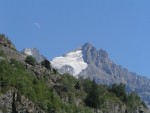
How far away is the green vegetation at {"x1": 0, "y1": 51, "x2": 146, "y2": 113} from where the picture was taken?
106 m

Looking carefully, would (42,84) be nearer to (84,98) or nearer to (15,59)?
(15,59)

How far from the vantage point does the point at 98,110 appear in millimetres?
138125

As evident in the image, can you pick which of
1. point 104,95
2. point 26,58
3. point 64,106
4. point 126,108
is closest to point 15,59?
point 26,58

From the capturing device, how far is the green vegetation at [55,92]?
10612cm

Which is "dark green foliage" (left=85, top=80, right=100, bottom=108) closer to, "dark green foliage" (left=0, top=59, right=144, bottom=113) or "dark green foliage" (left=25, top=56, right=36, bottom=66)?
"dark green foliage" (left=0, top=59, right=144, bottom=113)

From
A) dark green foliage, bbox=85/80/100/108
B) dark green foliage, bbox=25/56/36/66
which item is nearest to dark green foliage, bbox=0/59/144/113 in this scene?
dark green foliage, bbox=85/80/100/108

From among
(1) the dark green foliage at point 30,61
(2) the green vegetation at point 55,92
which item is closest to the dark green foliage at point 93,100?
(2) the green vegetation at point 55,92

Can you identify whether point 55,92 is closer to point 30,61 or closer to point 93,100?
point 30,61

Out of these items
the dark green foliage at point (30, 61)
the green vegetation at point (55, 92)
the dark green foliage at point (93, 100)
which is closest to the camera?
the green vegetation at point (55, 92)

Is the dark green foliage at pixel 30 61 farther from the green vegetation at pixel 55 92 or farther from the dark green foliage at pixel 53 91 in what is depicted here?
the dark green foliage at pixel 53 91

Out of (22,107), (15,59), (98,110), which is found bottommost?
(22,107)

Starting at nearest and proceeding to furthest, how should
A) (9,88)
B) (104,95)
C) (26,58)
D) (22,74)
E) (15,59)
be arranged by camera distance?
(9,88) < (22,74) < (15,59) < (26,58) < (104,95)

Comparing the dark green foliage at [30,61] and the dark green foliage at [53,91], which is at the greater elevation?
the dark green foliage at [30,61]

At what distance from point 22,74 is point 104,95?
144ft
